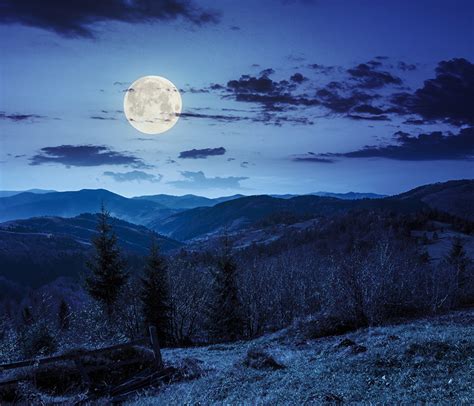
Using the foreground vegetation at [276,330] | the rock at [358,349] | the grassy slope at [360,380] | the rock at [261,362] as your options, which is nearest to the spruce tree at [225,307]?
the foreground vegetation at [276,330]

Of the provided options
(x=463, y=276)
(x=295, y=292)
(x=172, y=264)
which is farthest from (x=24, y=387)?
(x=463, y=276)

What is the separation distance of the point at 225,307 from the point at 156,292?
22.6ft

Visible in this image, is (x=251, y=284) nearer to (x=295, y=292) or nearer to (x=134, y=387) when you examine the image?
(x=295, y=292)

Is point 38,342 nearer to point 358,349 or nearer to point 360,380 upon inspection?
point 358,349

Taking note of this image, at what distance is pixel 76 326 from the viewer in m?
41.1

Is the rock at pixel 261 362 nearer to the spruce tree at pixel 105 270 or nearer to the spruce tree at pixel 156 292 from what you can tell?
the spruce tree at pixel 105 270

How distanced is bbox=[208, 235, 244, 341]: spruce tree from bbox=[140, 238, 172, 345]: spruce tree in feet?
15.1

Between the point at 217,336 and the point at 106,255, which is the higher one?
the point at 106,255

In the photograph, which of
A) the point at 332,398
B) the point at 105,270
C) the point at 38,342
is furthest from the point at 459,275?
the point at 38,342

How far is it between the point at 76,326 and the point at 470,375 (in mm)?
38926

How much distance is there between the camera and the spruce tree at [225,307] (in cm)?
3931

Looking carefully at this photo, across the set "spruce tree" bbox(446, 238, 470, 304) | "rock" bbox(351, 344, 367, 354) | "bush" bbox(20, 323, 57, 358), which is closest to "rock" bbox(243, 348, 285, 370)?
"rock" bbox(351, 344, 367, 354)

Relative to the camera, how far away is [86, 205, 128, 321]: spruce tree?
118 ft

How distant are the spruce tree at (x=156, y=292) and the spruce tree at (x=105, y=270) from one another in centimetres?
253
